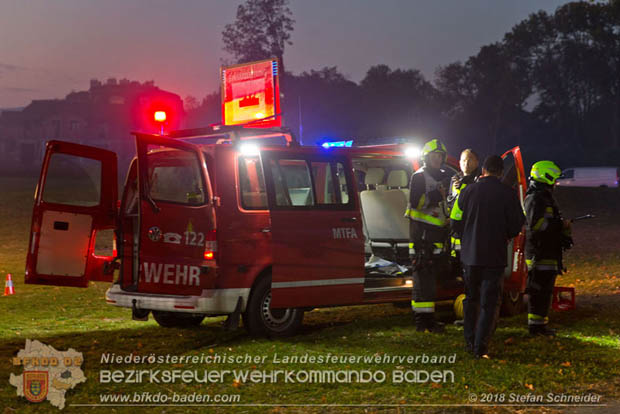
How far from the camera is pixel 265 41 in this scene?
53344 millimetres

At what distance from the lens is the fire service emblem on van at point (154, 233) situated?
24.5 ft

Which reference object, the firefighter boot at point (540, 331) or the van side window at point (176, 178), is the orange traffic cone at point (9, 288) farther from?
the firefighter boot at point (540, 331)

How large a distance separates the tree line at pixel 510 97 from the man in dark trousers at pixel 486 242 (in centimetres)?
5601

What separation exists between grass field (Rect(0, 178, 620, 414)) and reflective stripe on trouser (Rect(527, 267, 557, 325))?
0.83ft

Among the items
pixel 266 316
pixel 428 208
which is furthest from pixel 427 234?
pixel 266 316

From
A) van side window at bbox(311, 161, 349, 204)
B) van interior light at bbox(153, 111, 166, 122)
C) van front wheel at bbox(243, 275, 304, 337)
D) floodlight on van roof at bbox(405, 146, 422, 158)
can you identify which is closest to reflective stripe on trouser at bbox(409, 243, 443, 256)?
van side window at bbox(311, 161, 349, 204)

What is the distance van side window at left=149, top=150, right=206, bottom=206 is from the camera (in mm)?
7652

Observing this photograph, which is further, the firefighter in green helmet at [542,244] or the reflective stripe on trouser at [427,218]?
the reflective stripe on trouser at [427,218]

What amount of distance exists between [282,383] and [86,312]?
5.42m

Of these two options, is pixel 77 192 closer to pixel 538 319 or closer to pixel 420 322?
pixel 420 322

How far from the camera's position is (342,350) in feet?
24.0

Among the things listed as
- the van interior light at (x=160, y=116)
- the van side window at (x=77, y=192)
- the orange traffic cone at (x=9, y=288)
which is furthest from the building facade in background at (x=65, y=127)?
the van side window at (x=77, y=192)

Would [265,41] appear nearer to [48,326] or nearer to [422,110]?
[422,110]

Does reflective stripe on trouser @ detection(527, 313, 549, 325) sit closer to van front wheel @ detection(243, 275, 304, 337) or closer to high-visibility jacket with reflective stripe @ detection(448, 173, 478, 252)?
high-visibility jacket with reflective stripe @ detection(448, 173, 478, 252)
